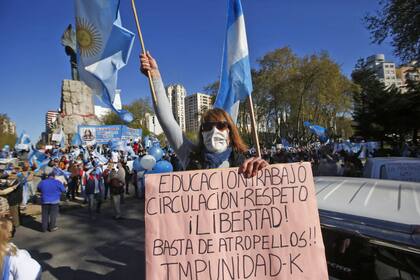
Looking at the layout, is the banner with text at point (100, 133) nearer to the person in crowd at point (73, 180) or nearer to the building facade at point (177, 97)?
the person in crowd at point (73, 180)

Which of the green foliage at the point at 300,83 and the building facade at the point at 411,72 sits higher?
the green foliage at the point at 300,83

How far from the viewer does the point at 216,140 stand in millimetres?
1979

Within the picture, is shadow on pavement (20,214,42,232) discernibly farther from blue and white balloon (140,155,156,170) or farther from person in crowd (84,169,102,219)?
blue and white balloon (140,155,156,170)

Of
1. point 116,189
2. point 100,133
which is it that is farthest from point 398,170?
point 100,133

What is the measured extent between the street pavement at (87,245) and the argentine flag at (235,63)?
3064 mm

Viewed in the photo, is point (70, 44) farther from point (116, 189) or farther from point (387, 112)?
point (387, 112)

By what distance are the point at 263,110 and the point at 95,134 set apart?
29.4 meters

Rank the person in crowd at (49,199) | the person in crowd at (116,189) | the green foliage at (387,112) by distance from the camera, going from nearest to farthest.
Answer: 1. the person in crowd at (49,199)
2. the person in crowd at (116,189)
3. the green foliage at (387,112)

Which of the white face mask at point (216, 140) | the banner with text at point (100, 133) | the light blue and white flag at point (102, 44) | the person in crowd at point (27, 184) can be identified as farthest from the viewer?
the banner with text at point (100, 133)

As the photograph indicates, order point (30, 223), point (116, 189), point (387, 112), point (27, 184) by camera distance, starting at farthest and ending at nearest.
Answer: point (387, 112) < point (27, 184) < point (116, 189) < point (30, 223)

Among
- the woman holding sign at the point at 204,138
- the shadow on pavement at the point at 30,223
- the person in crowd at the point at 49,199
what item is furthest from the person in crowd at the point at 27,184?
the woman holding sign at the point at 204,138

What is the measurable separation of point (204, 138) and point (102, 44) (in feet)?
5.30

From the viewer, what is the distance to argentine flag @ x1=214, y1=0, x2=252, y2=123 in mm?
3338

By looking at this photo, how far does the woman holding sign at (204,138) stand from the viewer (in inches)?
77.9
